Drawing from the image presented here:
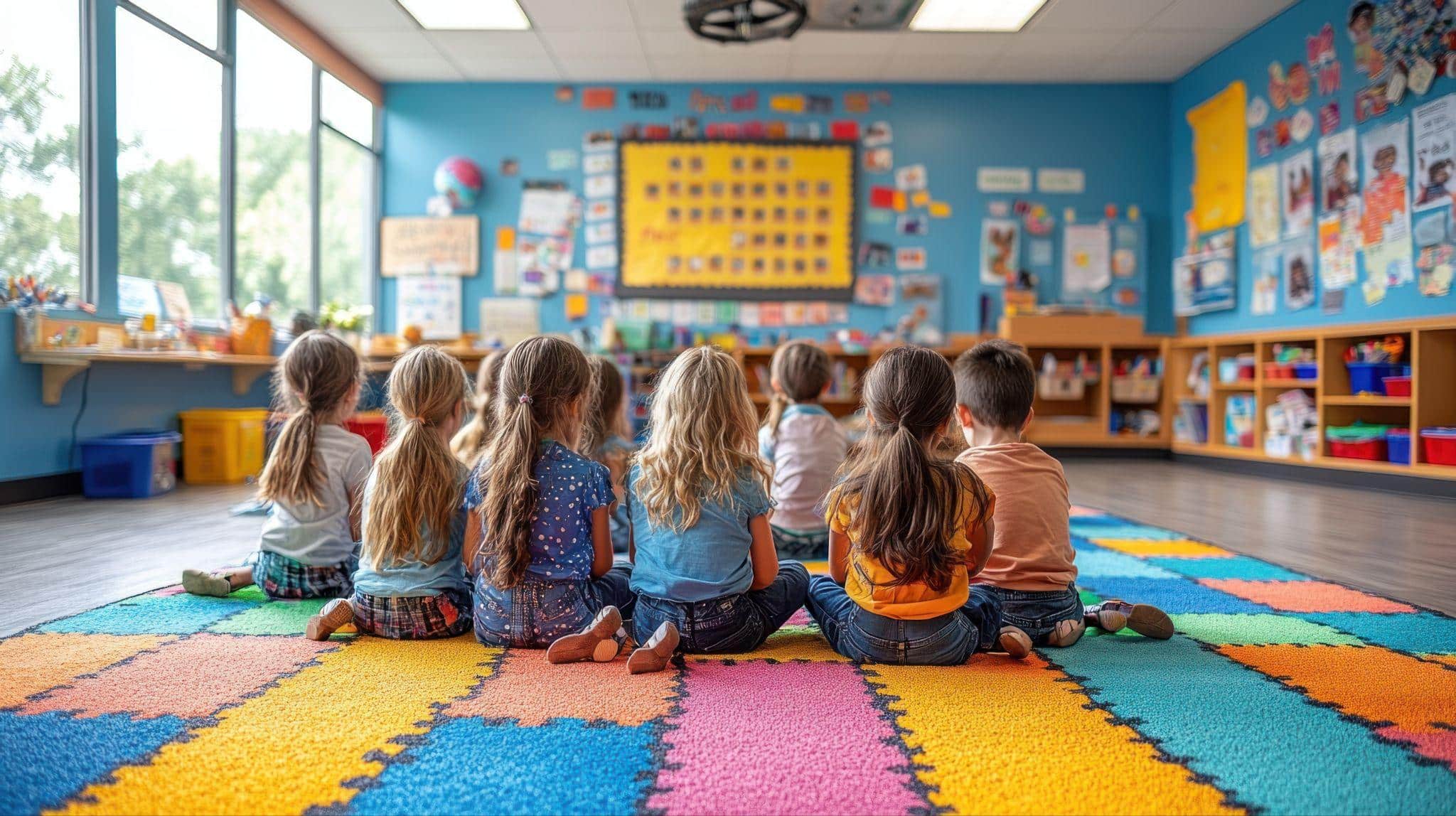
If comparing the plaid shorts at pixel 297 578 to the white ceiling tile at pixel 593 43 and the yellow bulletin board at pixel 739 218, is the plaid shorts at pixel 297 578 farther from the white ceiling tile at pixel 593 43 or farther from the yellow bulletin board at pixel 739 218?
the yellow bulletin board at pixel 739 218

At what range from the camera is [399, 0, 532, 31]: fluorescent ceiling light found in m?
5.02

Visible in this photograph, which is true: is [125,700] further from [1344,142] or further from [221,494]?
[1344,142]

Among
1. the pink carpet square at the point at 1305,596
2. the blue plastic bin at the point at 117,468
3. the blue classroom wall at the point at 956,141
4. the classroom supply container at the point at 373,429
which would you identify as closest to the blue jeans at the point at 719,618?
the pink carpet square at the point at 1305,596

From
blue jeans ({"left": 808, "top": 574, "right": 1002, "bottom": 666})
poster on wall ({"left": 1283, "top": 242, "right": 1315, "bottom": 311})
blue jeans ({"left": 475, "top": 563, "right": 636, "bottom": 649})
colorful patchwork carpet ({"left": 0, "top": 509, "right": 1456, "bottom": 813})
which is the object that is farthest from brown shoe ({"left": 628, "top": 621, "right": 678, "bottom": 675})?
poster on wall ({"left": 1283, "top": 242, "right": 1315, "bottom": 311})

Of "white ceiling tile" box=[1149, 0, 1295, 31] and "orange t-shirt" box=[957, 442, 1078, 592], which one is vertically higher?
"white ceiling tile" box=[1149, 0, 1295, 31]

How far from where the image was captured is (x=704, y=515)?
1.62 metres

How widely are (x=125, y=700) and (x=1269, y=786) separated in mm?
1542

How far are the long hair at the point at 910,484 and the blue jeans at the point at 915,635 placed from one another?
88 millimetres

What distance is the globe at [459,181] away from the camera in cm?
616

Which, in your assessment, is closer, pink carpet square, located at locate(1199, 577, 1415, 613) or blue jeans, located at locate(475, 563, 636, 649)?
blue jeans, located at locate(475, 563, 636, 649)

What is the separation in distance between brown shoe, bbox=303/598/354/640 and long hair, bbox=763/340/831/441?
1.28 meters

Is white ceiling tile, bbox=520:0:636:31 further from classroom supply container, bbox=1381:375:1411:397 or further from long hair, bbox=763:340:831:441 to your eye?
classroom supply container, bbox=1381:375:1411:397

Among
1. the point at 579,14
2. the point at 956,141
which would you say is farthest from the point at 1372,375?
the point at 579,14

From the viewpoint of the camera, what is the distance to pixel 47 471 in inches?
144
